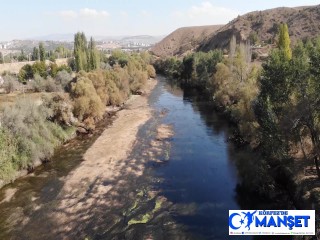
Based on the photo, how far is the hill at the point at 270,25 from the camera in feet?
419

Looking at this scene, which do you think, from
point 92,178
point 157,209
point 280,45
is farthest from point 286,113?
point 280,45

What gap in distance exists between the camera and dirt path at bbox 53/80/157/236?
2707 centimetres

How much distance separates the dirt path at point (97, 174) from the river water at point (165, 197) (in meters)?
0.87

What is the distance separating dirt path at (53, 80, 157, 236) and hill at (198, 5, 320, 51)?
94.1 metres

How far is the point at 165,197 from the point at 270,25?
456 feet

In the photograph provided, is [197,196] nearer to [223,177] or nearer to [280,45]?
[223,177]

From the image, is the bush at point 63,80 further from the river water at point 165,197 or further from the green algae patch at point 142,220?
the green algae patch at point 142,220

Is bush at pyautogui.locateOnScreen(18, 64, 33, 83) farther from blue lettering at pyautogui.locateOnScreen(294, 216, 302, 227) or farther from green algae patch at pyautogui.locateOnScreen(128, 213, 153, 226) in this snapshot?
blue lettering at pyautogui.locateOnScreen(294, 216, 302, 227)

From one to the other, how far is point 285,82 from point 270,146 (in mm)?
5520

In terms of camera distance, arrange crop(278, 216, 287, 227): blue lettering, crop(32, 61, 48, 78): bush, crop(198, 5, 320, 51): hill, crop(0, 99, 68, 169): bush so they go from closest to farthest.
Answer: crop(278, 216, 287, 227): blue lettering → crop(0, 99, 68, 169): bush → crop(32, 61, 48, 78): bush → crop(198, 5, 320, 51): hill

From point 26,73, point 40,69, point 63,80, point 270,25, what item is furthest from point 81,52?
point 270,25

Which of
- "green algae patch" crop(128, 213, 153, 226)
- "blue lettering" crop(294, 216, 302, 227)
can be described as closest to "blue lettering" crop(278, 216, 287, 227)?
"blue lettering" crop(294, 216, 302, 227)

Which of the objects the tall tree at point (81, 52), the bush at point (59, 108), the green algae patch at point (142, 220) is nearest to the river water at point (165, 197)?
the green algae patch at point (142, 220)

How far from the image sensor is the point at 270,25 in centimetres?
15012
